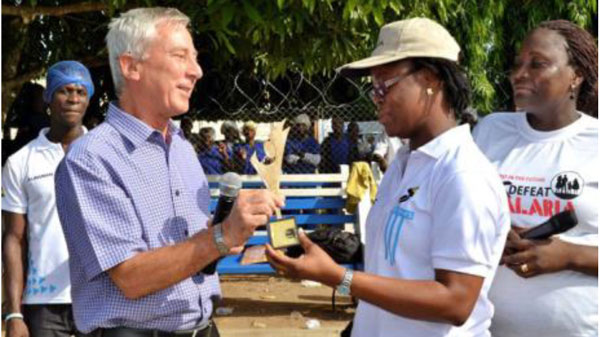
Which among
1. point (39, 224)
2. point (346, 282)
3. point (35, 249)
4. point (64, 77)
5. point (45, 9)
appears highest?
point (45, 9)

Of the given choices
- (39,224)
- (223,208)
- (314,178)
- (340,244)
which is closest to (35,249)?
(39,224)

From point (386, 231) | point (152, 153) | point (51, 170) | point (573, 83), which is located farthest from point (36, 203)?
point (573, 83)

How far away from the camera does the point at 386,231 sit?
2.30 metres

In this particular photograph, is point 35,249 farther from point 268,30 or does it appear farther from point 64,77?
point 268,30

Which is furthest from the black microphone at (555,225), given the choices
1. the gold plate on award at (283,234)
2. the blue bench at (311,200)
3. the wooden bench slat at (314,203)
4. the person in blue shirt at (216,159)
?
the person in blue shirt at (216,159)

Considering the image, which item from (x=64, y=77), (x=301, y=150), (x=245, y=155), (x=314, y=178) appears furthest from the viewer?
(x=301, y=150)

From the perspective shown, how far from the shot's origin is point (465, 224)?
2115mm

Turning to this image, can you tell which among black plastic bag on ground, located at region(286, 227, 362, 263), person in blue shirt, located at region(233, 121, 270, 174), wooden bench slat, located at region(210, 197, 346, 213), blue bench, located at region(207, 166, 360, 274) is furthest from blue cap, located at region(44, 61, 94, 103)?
person in blue shirt, located at region(233, 121, 270, 174)

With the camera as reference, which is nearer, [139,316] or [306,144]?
[139,316]

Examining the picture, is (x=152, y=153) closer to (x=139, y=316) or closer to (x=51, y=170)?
(x=139, y=316)

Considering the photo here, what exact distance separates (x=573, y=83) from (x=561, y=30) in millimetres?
176

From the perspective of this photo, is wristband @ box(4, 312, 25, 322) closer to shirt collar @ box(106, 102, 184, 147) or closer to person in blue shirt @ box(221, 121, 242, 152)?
shirt collar @ box(106, 102, 184, 147)

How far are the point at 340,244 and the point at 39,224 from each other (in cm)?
402

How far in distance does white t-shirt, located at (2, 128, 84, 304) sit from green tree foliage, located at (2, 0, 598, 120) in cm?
204
